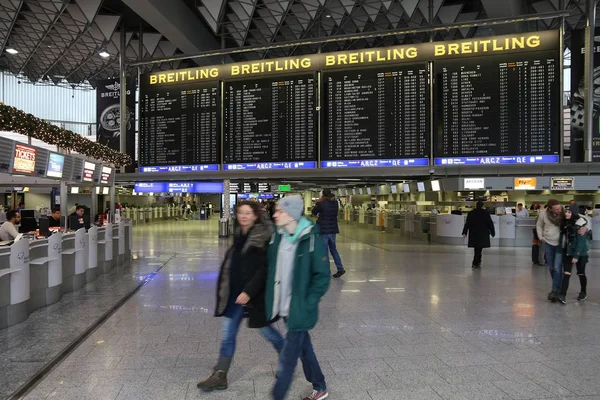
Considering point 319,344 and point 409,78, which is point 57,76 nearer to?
point 409,78

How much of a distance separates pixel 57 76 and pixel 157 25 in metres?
25.0

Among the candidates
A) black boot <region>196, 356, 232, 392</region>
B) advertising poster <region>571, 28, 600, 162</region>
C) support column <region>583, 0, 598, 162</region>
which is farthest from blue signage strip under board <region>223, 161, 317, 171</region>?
black boot <region>196, 356, 232, 392</region>

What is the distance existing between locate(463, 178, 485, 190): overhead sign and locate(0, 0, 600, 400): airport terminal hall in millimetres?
79

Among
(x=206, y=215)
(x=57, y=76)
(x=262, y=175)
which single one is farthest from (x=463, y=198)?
(x=57, y=76)

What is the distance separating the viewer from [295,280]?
2.64m

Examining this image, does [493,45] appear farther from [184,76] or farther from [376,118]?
[184,76]

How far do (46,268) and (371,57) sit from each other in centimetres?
857

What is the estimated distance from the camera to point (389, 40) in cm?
2156

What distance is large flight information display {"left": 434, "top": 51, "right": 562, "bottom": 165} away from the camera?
1045 cm

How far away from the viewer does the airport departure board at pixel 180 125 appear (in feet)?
40.6

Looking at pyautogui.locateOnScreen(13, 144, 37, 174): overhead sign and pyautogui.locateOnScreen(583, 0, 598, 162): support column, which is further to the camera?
pyautogui.locateOnScreen(583, 0, 598, 162): support column

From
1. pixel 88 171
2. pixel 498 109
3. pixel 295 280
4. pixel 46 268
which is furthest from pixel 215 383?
pixel 498 109

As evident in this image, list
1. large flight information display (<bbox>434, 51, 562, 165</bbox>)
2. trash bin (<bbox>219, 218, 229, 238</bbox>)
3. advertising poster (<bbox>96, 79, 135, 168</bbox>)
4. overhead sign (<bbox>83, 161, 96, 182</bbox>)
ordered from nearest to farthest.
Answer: large flight information display (<bbox>434, 51, 562, 165</bbox>) → overhead sign (<bbox>83, 161, 96, 182</bbox>) → advertising poster (<bbox>96, 79, 135, 168</bbox>) → trash bin (<bbox>219, 218, 229, 238</bbox>)

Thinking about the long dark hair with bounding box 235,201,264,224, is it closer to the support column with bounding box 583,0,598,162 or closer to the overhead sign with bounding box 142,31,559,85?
the overhead sign with bounding box 142,31,559,85
